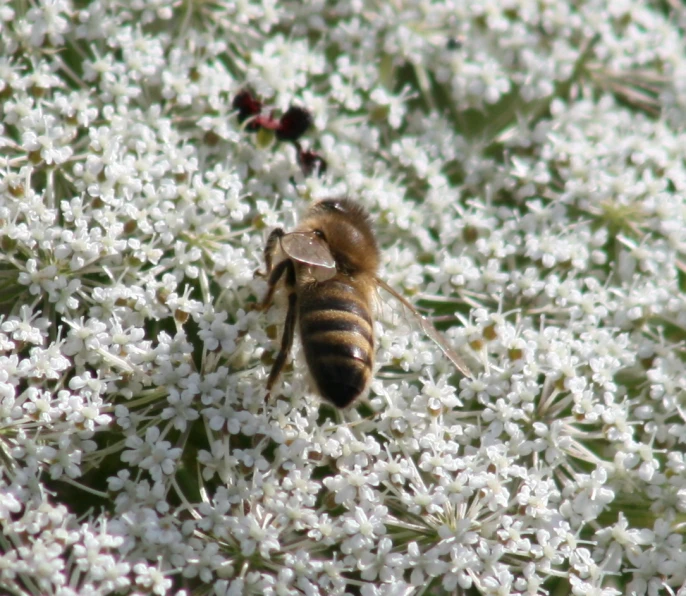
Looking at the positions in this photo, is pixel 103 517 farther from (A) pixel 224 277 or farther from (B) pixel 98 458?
(A) pixel 224 277

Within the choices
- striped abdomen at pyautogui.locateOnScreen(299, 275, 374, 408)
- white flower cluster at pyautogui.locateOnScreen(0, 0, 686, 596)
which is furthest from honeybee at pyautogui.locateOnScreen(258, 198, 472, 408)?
white flower cluster at pyautogui.locateOnScreen(0, 0, 686, 596)

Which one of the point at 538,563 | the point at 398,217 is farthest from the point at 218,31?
the point at 538,563

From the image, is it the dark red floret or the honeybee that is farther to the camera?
the dark red floret

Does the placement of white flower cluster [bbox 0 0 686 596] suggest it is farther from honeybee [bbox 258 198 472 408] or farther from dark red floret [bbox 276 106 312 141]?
honeybee [bbox 258 198 472 408]

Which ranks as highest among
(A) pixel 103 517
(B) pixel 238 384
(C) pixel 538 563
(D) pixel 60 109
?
(D) pixel 60 109

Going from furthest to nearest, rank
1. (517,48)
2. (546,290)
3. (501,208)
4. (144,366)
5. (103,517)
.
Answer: (517,48) < (501,208) < (546,290) < (144,366) < (103,517)

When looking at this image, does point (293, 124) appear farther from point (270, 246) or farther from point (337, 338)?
point (337, 338)

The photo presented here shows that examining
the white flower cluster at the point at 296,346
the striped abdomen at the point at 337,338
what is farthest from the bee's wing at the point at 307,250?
the white flower cluster at the point at 296,346
